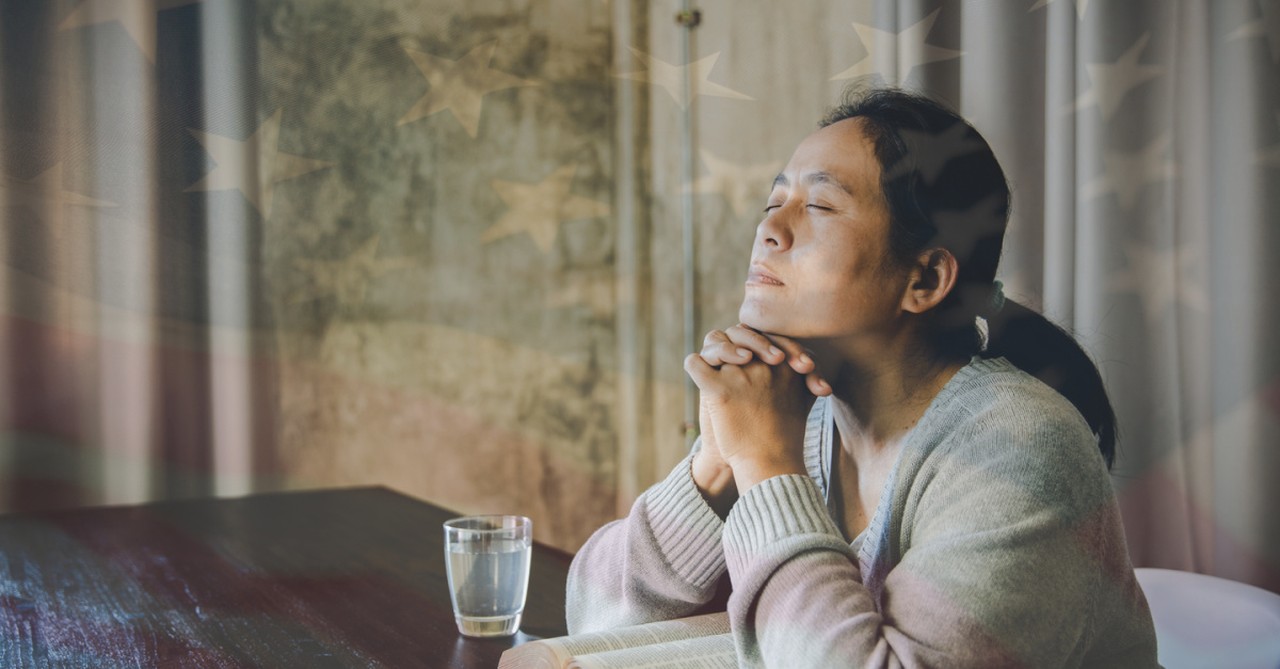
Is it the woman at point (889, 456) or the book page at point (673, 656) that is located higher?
the woman at point (889, 456)

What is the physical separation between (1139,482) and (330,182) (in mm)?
2219

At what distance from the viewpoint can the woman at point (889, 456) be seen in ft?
2.31

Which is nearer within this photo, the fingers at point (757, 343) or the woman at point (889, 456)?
the woman at point (889, 456)

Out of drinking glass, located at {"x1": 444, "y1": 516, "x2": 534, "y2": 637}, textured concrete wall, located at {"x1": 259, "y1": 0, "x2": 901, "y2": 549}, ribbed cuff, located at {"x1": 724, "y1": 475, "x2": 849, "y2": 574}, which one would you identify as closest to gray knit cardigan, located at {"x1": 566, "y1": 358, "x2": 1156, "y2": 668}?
ribbed cuff, located at {"x1": 724, "y1": 475, "x2": 849, "y2": 574}

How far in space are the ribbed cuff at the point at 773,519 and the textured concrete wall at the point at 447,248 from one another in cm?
235

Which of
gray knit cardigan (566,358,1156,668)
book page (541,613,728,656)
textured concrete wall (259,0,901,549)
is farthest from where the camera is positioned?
textured concrete wall (259,0,901,549)

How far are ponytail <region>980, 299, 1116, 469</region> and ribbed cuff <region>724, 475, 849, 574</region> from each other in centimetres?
25

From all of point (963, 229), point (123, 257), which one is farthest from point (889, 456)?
point (123, 257)

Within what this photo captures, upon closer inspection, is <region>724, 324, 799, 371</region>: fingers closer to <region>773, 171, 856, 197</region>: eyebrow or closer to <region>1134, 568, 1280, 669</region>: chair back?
<region>773, 171, 856, 197</region>: eyebrow

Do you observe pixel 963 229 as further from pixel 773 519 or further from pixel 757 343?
pixel 773 519

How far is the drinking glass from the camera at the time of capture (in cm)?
97

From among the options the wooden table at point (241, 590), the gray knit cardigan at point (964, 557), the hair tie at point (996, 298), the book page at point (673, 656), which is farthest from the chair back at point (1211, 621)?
the wooden table at point (241, 590)
